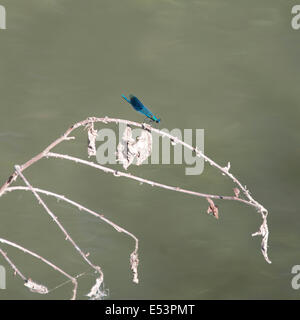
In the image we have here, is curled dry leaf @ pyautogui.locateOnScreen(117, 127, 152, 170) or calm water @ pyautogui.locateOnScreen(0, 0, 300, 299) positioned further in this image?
calm water @ pyautogui.locateOnScreen(0, 0, 300, 299)

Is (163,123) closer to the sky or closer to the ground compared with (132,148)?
closer to the sky

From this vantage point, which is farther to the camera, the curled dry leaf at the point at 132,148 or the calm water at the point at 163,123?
the calm water at the point at 163,123

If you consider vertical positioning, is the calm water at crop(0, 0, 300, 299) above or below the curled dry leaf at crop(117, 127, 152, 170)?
above

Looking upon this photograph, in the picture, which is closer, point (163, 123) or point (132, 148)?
point (132, 148)

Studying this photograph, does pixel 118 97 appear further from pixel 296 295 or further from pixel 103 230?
pixel 296 295

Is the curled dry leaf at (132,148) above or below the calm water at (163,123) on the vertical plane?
below

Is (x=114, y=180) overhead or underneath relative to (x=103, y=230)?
overhead

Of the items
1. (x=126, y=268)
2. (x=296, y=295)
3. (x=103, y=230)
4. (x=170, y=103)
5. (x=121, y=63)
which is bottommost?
(x=296, y=295)

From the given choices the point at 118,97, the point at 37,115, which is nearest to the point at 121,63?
the point at 118,97
